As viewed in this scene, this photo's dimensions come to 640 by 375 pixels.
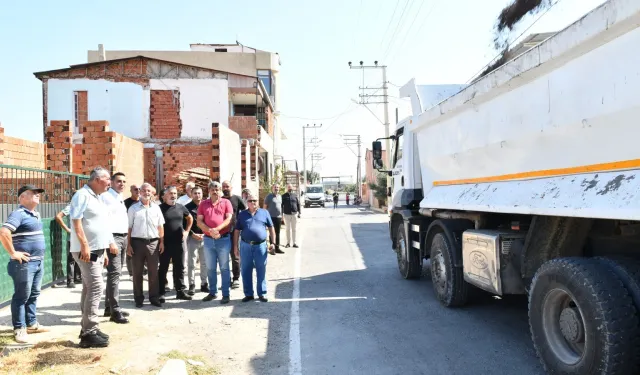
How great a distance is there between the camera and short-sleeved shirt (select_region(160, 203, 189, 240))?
259 inches

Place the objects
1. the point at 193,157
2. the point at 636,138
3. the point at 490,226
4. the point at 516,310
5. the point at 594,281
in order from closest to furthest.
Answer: the point at 636,138
the point at 594,281
the point at 490,226
the point at 516,310
the point at 193,157

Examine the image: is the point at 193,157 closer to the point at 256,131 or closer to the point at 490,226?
the point at 256,131

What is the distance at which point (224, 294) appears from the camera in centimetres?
648

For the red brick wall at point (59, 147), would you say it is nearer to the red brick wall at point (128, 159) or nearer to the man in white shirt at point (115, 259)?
the red brick wall at point (128, 159)

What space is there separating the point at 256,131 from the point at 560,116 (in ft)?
61.2

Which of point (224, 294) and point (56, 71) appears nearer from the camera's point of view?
point (224, 294)

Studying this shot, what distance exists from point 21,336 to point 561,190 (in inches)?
209

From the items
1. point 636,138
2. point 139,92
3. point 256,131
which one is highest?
point 139,92

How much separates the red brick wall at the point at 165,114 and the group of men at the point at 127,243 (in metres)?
13.6

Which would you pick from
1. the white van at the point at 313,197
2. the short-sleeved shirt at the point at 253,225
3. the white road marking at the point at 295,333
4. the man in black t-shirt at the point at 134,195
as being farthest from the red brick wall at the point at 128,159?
the white van at the point at 313,197

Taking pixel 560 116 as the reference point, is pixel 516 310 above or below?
below

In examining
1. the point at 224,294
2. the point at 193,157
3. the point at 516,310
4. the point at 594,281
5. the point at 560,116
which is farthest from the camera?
the point at 193,157

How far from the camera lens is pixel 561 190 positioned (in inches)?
138

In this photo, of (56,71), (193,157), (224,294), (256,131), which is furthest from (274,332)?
(56,71)
